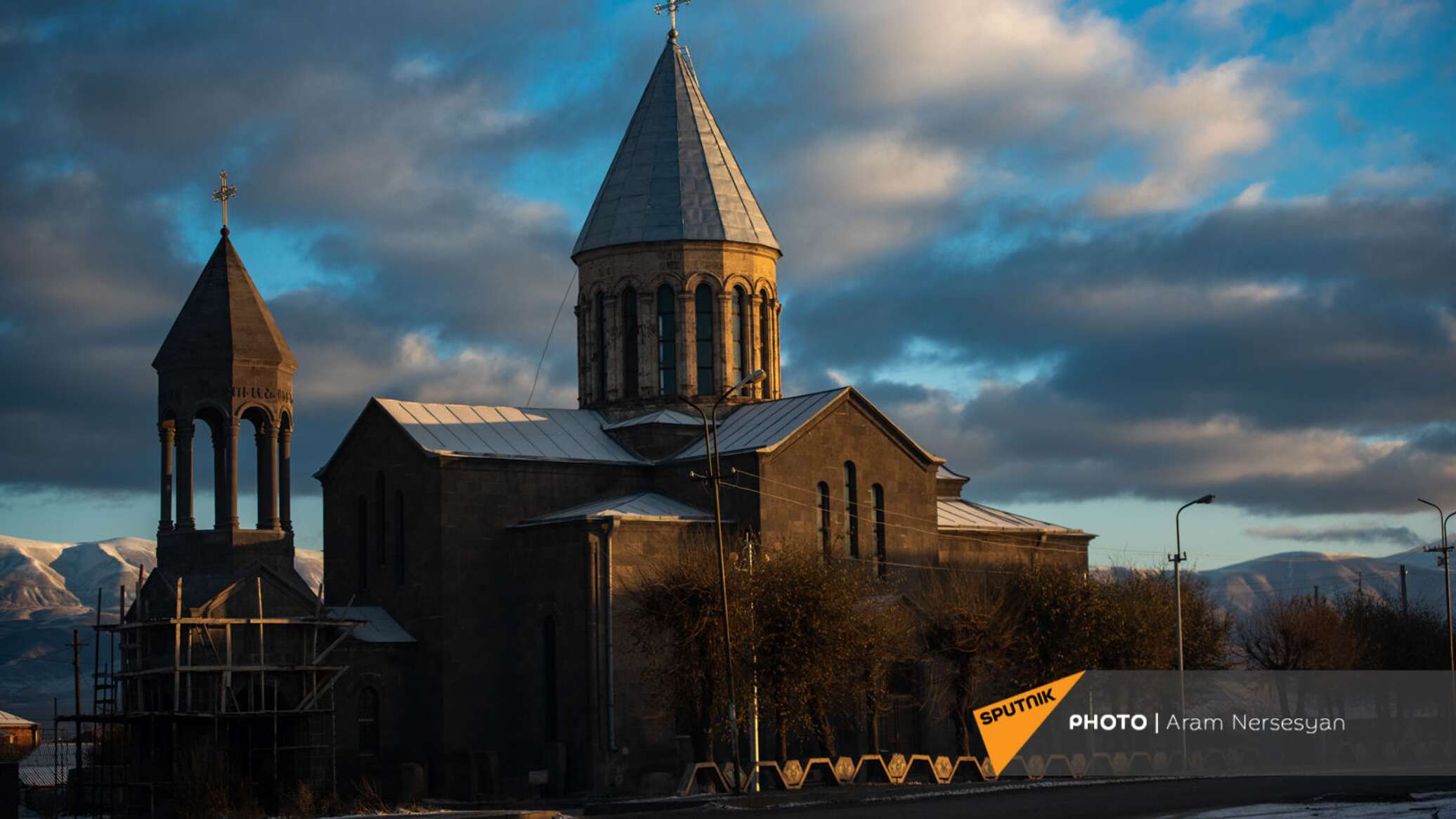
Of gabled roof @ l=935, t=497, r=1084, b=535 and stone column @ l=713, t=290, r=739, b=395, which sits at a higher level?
stone column @ l=713, t=290, r=739, b=395

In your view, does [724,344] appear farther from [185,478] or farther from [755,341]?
[185,478]

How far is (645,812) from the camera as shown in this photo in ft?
103

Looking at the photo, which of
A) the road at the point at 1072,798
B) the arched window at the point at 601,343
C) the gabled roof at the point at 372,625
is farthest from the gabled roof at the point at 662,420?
the road at the point at 1072,798

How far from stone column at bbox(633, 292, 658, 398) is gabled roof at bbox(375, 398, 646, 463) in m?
1.74

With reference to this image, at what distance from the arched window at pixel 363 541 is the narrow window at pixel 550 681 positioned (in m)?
6.07

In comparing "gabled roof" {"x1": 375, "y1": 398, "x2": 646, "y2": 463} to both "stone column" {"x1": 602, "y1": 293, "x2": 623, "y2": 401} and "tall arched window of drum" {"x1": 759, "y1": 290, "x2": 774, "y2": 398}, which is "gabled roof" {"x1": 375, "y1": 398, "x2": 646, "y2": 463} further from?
"tall arched window of drum" {"x1": 759, "y1": 290, "x2": 774, "y2": 398}

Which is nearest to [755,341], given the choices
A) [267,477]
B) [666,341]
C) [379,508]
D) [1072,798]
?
[666,341]

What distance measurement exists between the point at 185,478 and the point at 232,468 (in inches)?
58.0

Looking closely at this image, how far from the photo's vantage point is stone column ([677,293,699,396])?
161 ft

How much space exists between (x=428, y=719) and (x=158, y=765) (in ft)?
21.9

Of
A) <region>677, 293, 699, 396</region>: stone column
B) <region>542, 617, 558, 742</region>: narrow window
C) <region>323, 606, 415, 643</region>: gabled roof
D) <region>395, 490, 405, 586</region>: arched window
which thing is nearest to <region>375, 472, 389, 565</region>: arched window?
<region>395, 490, 405, 586</region>: arched window

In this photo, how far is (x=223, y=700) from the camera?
3800 centimetres

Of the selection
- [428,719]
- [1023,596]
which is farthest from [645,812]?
[1023,596]

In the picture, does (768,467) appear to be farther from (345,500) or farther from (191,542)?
(191,542)
